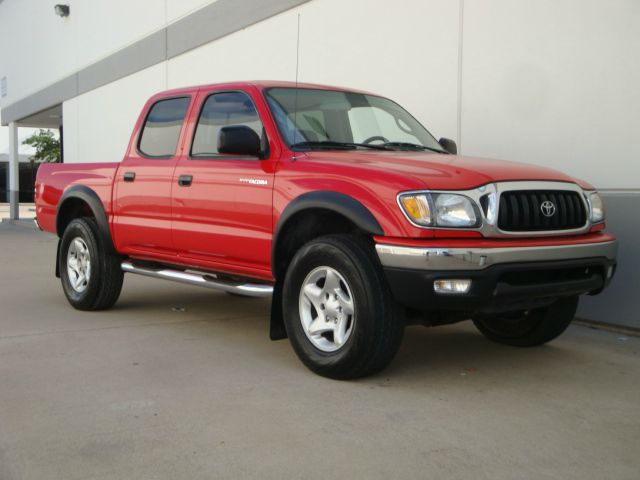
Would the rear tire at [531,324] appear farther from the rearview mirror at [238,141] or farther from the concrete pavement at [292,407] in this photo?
the rearview mirror at [238,141]

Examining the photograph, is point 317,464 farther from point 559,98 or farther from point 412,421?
point 559,98

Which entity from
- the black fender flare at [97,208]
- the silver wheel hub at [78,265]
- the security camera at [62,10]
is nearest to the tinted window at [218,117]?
the black fender flare at [97,208]

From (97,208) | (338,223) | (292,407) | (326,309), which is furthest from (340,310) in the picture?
(97,208)

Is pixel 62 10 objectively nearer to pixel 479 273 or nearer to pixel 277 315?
pixel 277 315

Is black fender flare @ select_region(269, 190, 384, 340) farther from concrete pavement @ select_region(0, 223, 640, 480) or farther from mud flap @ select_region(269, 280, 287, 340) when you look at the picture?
concrete pavement @ select_region(0, 223, 640, 480)

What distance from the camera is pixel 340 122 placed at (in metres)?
5.48

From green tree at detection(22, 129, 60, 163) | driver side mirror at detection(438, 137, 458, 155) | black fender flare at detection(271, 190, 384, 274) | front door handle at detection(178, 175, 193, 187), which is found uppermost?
green tree at detection(22, 129, 60, 163)

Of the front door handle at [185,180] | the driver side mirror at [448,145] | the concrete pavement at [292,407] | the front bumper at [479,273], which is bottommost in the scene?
the concrete pavement at [292,407]

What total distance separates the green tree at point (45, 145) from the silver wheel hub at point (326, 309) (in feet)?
97.7

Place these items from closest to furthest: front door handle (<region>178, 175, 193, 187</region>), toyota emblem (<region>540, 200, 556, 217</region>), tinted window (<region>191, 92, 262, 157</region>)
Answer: toyota emblem (<region>540, 200, 556, 217</region>) < tinted window (<region>191, 92, 262, 157</region>) < front door handle (<region>178, 175, 193, 187</region>)

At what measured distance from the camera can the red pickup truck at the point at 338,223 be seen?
4.16 m

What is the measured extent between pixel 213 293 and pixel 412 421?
15.0ft

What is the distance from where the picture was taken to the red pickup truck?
13.6ft

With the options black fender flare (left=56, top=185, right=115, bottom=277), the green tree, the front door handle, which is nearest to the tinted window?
the front door handle
